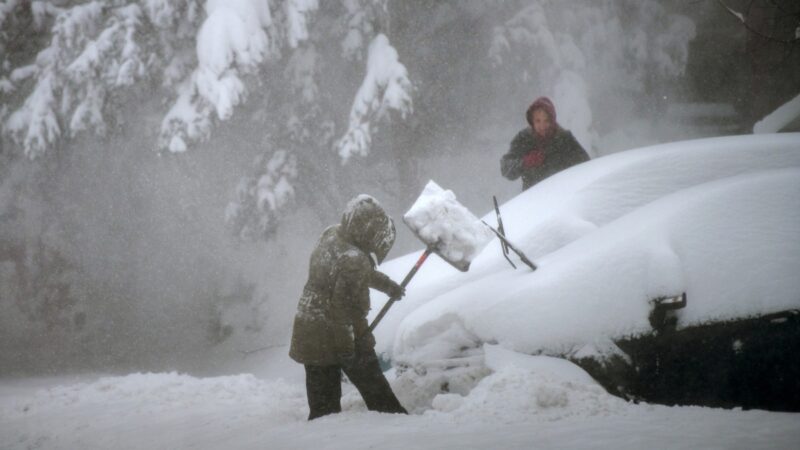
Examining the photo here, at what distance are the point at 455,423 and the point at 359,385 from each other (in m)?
0.76

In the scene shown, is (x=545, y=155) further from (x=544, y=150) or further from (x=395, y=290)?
(x=395, y=290)

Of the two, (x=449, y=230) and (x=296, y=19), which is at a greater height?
(x=296, y=19)

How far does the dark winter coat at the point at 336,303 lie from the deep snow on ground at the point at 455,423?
1.26 feet

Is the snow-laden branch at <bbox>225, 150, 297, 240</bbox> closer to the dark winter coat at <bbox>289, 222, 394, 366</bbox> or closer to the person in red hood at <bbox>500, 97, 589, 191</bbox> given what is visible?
the person in red hood at <bbox>500, 97, 589, 191</bbox>

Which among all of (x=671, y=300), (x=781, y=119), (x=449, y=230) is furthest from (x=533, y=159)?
(x=781, y=119)

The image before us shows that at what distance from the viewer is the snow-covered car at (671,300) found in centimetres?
232

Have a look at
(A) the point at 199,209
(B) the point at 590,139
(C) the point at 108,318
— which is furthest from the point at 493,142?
(C) the point at 108,318

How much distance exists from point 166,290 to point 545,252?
9569 mm

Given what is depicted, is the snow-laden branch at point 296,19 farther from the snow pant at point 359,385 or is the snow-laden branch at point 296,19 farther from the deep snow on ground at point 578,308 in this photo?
the snow pant at point 359,385

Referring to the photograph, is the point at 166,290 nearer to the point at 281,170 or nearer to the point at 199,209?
the point at 199,209

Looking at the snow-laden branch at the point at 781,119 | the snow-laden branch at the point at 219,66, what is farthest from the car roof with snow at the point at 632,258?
the snow-laden branch at the point at 219,66

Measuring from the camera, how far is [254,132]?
8055mm

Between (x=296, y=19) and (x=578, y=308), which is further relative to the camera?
(x=296, y=19)

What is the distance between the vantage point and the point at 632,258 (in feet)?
8.02
